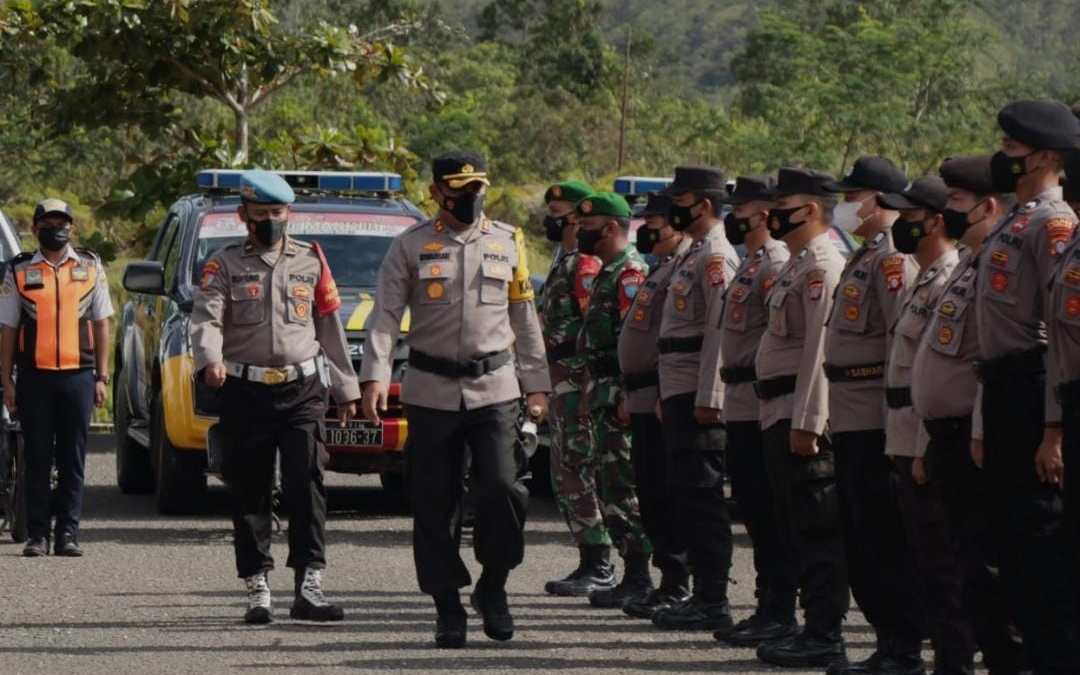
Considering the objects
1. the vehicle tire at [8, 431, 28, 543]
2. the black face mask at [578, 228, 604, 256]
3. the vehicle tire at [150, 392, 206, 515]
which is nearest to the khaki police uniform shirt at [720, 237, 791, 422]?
the black face mask at [578, 228, 604, 256]

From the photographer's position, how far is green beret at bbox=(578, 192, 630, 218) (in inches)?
423

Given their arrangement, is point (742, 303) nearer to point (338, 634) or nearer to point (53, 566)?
point (338, 634)

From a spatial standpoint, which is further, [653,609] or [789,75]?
[789,75]

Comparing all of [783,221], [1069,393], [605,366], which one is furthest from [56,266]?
[1069,393]

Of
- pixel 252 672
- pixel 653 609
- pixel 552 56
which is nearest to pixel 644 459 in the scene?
pixel 653 609

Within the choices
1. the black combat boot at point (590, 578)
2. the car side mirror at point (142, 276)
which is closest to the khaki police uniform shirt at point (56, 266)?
the car side mirror at point (142, 276)

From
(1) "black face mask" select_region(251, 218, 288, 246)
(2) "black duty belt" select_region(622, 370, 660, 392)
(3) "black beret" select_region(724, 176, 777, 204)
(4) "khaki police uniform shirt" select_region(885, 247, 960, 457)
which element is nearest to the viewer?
(4) "khaki police uniform shirt" select_region(885, 247, 960, 457)

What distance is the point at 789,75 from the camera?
52250mm

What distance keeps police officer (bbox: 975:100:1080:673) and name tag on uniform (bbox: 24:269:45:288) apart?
21.9 feet

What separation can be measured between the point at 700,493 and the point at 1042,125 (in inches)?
125

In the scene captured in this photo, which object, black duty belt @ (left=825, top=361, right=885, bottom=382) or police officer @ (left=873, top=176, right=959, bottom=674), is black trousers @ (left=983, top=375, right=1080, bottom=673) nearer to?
police officer @ (left=873, top=176, right=959, bottom=674)

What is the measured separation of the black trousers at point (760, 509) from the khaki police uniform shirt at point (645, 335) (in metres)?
0.92

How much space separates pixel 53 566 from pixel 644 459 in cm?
337

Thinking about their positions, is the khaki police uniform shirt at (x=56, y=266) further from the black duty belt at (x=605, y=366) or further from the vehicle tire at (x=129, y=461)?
the black duty belt at (x=605, y=366)
